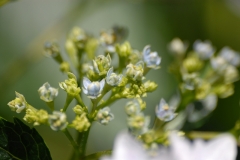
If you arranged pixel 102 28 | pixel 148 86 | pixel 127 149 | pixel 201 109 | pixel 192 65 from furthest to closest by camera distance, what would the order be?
pixel 102 28, pixel 201 109, pixel 192 65, pixel 148 86, pixel 127 149

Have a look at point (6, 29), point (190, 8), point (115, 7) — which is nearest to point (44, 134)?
point (6, 29)

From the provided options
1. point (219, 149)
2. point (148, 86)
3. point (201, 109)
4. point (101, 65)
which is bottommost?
point (201, 109)

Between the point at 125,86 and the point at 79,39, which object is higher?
the point at 79,39

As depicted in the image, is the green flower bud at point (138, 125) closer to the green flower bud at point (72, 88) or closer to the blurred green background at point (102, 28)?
the green flower bud at point (72, 88)

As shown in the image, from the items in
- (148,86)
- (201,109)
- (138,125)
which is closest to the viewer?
(138,125)

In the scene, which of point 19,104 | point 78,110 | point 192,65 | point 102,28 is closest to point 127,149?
point 78,110

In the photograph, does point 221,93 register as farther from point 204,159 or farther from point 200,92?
point 204,159

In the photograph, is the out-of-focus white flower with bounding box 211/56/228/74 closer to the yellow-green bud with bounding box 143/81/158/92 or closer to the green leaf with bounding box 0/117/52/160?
the yellow-green bud with bounding box 143/81/158/92

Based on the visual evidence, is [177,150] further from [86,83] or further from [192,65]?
[192,65]
